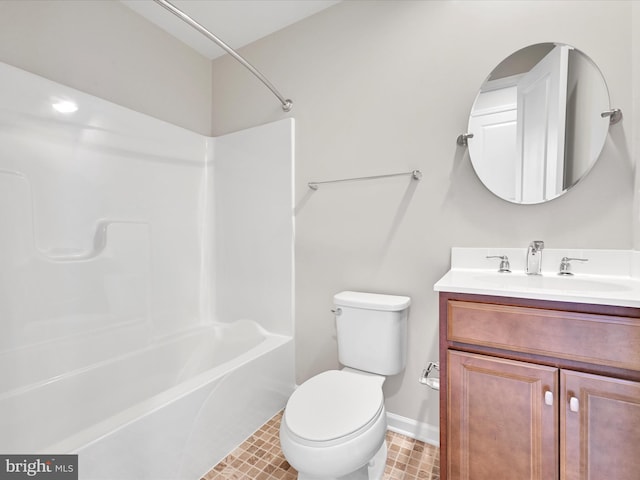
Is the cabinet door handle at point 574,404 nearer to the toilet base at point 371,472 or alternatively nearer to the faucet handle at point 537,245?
the faucet handle at point 537,245

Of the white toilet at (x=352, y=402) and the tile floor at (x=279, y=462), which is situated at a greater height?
the white toilet at (x=352, y=402)

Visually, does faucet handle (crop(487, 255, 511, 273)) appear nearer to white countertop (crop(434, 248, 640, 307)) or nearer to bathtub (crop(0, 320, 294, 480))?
white countertop (crop(434, 248, 640, 307))

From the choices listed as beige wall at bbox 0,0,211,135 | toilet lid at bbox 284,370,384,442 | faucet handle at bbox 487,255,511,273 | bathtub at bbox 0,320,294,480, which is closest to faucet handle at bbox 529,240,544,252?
faucet handle at bbox 487,255,511,273

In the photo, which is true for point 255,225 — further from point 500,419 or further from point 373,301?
point 500,419

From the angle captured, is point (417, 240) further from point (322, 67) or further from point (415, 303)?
point (322, 67)

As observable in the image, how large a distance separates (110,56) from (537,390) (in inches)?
104

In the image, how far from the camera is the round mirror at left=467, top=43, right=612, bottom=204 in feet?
4.03

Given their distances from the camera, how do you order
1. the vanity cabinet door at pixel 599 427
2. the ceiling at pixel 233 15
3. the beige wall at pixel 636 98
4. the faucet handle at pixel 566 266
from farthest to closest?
the ceiling at pixel 233 15
the faucet handle at pixel 566 266
the beige wall at pixel 636 98
the vanity cabinet door at pixel 599 427

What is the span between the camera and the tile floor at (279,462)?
1.38 metres

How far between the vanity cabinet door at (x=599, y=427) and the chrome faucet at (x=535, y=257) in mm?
514

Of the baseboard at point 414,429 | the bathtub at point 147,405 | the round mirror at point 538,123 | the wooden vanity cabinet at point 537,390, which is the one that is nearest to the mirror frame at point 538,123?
the round mirror at point 538,123

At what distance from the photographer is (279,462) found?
4.80ft

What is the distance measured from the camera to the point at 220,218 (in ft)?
7.55

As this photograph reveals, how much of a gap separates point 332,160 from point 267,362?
50.1 inches
